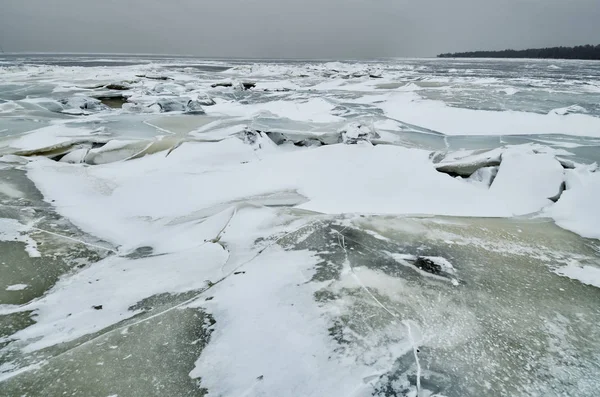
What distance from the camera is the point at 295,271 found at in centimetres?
211

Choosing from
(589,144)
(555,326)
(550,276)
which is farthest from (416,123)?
(555,326)

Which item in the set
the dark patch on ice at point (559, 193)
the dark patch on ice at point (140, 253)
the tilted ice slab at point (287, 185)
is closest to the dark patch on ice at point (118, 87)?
the tilted ice slab at point (287, 185)

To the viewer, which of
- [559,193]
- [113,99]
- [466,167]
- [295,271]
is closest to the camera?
[295,271]

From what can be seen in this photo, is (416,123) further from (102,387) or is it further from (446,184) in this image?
(102,387)

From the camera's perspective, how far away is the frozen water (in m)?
1.42

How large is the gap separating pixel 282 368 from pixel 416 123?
23.6 feet

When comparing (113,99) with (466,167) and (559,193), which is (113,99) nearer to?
(466,167)

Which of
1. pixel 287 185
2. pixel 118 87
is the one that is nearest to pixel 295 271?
pixel 287 185

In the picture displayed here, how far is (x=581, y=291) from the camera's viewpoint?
201 centimetres

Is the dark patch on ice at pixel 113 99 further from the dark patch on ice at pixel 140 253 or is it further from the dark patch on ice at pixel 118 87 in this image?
the dark patch on ice at pixel 140 253

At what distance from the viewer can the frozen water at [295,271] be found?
1419 millimetres

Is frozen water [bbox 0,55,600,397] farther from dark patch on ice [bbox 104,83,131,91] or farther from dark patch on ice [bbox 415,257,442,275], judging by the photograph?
dark patch on ice [bbox 104,83,131,91]

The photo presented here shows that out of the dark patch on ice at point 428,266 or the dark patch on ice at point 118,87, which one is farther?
the dark patch on ice at point 118,87

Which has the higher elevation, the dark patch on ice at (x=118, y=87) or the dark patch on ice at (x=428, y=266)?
the dark patch on ice at (x=118, y=87)
